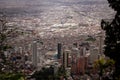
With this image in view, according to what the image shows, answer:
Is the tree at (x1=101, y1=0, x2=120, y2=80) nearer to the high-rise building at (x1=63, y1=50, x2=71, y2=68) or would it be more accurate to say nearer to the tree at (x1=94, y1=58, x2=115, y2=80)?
the tree at (x1=94, y1=58, x2=115, y2=80)

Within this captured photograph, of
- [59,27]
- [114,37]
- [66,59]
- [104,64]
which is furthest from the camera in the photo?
[59,27]

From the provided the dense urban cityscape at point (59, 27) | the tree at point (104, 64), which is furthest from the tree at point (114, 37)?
the dense urban cityscape at point (59, 27)

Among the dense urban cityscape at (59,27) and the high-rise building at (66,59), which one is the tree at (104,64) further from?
the high-rise building at (66,59)

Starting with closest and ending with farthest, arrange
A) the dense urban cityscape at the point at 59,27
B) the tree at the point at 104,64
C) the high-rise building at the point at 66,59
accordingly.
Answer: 1. the tree at the point at 104,64
2. the high-rise building at the point at 66,59
3. the dense urban cityscape at the point at 59,27

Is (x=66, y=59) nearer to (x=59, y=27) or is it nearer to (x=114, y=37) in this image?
(x=114, y=37)

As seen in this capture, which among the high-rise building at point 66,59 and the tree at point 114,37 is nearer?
the tree at point 114,37

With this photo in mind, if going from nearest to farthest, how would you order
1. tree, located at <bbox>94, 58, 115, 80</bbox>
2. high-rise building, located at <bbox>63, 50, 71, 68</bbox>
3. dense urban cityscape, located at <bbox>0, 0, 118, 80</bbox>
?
tree, located at <bbox>94, 58, 115, 80</bbox> → high-rise building, located at <bbox>63, 50, 71, 68</bbox> → dense urban cityscape, located at <bbox>0, 0, 118, 80</bbox>

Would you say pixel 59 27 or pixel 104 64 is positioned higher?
pixel 104 64

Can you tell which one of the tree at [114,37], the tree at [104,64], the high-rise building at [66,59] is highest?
the tree at [114,37]

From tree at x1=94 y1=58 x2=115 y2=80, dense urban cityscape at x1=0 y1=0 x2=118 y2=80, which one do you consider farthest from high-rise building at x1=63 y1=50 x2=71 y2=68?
tree at x1=94 y1=58 x2=115 y2=80

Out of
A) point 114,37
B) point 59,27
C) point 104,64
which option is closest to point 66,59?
point 114,37

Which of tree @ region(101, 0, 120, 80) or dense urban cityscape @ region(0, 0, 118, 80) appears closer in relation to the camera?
tree @ region(101, 0, 120, 80)
